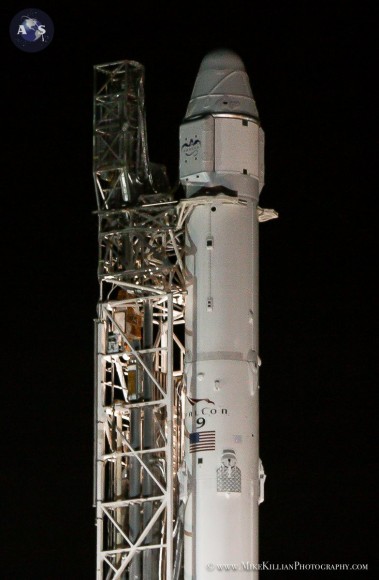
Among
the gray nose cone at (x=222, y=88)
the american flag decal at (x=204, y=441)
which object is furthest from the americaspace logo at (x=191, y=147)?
the american flag decal at (x=204, y=441)

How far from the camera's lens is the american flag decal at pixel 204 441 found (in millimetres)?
44312

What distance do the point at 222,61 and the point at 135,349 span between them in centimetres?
700

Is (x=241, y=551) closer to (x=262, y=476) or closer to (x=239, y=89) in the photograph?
(x=262, y=476)

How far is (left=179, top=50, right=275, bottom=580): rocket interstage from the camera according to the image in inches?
1732

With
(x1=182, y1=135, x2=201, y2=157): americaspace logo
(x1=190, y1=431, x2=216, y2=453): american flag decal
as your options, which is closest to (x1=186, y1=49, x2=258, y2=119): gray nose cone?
(x1=182, y1=135, x2=201, y2=157): americaspace logo

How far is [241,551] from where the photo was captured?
4388cm

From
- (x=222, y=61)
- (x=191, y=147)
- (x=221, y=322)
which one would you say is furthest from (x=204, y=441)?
(x=222, y=61)

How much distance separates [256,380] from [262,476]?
214 cm

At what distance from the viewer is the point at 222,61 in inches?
1850

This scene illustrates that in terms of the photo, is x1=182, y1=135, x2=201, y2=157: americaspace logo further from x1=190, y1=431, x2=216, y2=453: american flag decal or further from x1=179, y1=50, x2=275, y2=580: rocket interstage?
x1=190, y1=431, x2=216, y2=453: american flag decal

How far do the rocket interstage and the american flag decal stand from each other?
0.02 metres

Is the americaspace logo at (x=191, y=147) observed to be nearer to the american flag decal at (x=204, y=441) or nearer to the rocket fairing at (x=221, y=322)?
the rocket fairing at (x=221, y=322)

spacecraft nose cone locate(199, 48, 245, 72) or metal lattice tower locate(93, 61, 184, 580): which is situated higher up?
spacecraft nose cone locate(199, 48, 245, 72)

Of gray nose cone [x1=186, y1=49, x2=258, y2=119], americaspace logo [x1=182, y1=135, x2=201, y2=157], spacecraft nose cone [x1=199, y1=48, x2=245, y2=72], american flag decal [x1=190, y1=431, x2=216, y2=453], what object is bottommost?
american flag decal [x1=190, y1=431, x2=216, y2=453]
